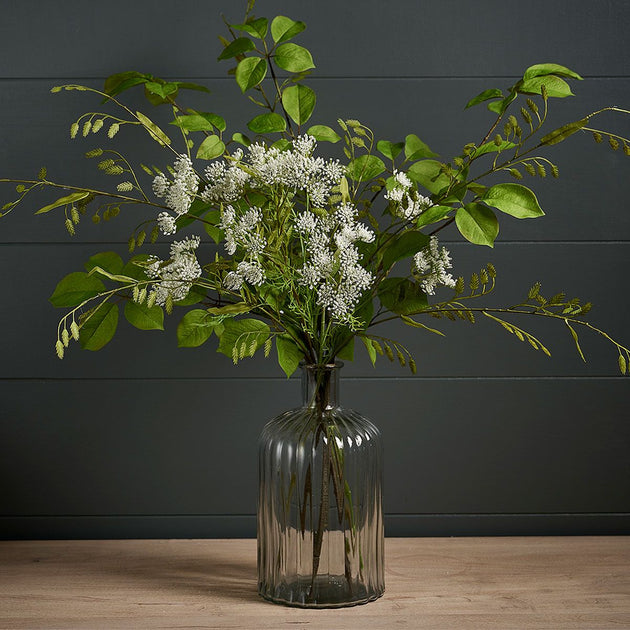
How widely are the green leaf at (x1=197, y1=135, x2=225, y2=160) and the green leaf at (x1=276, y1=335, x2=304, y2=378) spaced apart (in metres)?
0.24

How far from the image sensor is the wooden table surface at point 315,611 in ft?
3.07

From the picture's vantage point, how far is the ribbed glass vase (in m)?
0.97

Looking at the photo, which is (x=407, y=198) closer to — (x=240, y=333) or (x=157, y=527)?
(x=240, y=333)

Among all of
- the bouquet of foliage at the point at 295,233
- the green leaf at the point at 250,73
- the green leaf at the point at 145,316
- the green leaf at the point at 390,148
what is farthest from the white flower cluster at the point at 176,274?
the green leaf at the point at 390,148

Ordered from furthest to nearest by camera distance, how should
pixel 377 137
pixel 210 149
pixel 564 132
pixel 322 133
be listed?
pixel 377 137
pixel 322 133
pixel 210 149
pixel 564 132

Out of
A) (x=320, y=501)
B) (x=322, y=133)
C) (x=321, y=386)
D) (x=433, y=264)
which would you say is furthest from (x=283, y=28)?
(x=320, y=501)

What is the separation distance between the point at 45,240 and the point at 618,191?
0.96 meters

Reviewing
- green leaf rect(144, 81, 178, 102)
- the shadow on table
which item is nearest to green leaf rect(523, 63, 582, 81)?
green leaf rect(144, 81, 178, 102)

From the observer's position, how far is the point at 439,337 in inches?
50.6

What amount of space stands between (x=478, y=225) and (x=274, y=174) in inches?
9.6

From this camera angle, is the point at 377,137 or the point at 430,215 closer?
the point at 430,215

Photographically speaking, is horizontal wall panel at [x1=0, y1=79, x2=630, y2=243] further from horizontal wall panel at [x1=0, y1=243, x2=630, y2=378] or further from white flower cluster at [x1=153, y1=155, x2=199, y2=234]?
white flower cluster at [x1=153, y1=155, x2=199, y2=234]

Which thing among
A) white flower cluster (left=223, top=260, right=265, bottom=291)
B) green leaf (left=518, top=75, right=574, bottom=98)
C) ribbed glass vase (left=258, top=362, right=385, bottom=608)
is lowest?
ribbed glass vase (left=258, top=362, right=385, bottom=608)

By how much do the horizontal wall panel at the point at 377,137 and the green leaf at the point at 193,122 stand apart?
0.27m
